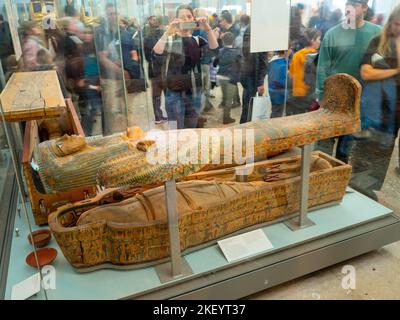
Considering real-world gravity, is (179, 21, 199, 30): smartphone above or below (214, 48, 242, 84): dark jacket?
above

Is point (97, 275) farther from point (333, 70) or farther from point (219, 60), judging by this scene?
point (219, 60)

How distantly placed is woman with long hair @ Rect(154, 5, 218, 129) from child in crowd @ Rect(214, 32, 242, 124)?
126 millimetres

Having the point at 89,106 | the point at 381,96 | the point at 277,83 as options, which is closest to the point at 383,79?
the point at 381,96

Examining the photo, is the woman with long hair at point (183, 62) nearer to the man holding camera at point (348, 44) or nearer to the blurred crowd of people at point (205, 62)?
the blurred crowd of people at point (205, 62)

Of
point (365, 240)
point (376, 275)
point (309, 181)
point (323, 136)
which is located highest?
point (323, 136)

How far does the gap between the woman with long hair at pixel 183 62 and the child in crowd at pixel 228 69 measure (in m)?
0.13

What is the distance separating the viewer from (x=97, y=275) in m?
1.77

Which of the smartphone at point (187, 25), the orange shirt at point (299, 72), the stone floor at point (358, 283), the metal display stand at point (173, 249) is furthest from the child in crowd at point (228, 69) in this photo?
the metal display stand at point (173, 249)

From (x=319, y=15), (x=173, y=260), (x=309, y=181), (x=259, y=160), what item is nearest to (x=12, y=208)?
(x=173, y=260)

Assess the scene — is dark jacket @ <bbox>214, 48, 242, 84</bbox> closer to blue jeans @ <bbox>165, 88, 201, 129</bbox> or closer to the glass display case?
the glass display case

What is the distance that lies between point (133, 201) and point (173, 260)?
15.0 inches

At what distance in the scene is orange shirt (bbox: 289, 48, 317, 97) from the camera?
127 inches

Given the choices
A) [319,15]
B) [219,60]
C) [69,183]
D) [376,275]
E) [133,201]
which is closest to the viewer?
[69,183]

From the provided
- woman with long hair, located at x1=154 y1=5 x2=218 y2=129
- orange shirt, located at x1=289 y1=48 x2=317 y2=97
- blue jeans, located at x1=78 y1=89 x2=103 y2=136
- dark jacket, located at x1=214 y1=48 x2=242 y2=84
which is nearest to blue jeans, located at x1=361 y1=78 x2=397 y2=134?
orange shirt, located at x1=289 y1=48 x2=317 y2=97
